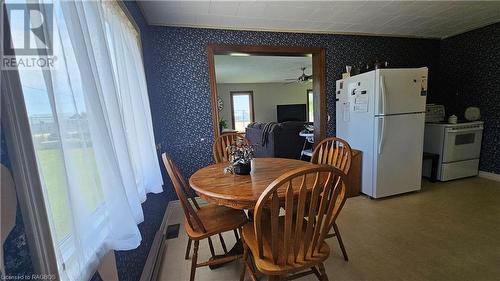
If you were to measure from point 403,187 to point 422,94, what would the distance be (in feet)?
4.06

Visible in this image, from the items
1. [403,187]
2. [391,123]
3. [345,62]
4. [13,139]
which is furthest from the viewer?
[345,62]

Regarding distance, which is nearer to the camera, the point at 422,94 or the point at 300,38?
the point at 422,94

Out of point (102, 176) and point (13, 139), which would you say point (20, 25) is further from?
point (102, 176)

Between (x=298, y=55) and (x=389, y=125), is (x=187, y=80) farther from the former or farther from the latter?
(x=389, y=125)

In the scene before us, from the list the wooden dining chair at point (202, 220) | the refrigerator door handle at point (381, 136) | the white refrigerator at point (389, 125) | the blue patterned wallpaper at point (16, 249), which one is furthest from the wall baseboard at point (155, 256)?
the refrigerator door handle at point (381, 136)

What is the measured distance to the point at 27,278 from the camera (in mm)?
545

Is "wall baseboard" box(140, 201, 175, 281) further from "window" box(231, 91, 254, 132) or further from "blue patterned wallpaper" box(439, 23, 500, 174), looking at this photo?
"window" box(231, 91, 254, 132)

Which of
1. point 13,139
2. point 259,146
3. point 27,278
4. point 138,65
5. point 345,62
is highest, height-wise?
point 345,62

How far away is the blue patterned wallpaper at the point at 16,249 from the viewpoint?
50cm

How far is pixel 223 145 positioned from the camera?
2580 millimetres

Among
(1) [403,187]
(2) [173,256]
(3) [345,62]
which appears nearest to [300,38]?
(3) [345,62]

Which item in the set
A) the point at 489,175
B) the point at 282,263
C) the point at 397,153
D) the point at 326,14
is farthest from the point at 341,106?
the point at 282,263

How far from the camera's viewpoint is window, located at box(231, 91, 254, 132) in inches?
320

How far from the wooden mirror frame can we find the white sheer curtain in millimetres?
1777
